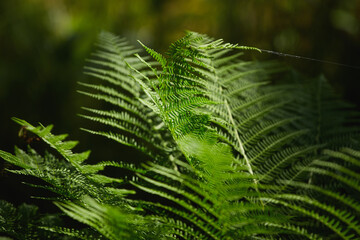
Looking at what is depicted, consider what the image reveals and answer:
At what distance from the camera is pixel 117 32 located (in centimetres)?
330

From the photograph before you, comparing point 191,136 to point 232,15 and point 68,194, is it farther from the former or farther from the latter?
point 232,15

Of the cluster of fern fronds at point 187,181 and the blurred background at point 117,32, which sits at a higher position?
the blurred background at point 117,32

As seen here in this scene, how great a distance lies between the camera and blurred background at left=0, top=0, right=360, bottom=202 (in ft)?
7.88

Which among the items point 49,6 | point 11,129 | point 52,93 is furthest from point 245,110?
point 49,6

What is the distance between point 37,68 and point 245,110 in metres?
2.53

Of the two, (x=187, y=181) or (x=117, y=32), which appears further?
(x=117, y=32)

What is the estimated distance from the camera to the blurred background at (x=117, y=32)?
240 cm

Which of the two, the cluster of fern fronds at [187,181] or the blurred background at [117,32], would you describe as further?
the blurred background at [117,32]

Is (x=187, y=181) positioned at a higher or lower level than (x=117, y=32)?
lower

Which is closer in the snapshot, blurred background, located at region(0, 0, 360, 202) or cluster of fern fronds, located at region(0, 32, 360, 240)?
cluster of fern fronds, located at region(0, 32, 360, 240)

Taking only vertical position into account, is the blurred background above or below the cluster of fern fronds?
above

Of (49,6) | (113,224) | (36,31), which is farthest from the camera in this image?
(49,6)

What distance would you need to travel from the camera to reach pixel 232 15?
9.92ft

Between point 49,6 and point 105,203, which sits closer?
point 105,203
